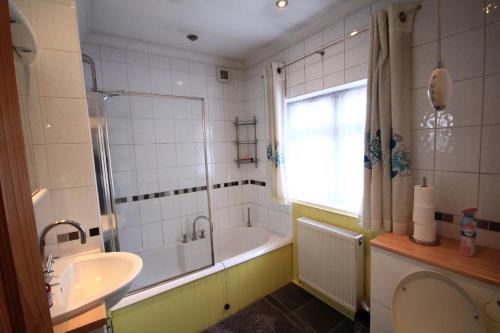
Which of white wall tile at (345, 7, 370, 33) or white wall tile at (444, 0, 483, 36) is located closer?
white wall tile at (444, 0, 483, 36)

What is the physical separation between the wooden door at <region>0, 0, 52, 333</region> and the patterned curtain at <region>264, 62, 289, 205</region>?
1992 mm

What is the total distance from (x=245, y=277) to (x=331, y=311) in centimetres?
79

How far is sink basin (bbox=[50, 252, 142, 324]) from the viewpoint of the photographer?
0.98 meters

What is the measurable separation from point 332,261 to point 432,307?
2.79ft

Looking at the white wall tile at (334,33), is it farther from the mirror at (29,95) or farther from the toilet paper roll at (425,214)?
the mirror at (29,95)

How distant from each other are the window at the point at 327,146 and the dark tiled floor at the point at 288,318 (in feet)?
2.96

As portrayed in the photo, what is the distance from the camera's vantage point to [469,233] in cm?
111

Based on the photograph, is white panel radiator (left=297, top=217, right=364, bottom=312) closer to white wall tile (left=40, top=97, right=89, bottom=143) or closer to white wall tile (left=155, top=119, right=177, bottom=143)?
white wall tile (left=155, top=119, right=177, bottom=143)

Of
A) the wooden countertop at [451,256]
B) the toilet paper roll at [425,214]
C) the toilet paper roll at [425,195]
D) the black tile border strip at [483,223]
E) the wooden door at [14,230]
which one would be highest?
the wooden door at [14,230]

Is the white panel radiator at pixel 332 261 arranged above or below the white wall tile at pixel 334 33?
below

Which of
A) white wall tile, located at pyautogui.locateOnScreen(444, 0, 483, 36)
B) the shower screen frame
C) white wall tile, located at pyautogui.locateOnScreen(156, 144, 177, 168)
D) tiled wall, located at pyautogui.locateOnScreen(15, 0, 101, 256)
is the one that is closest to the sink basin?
tiled wall, located at pyautogui.locateOnScreen(15, 0, 101, 256)

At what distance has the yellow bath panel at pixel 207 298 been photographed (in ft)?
5.18

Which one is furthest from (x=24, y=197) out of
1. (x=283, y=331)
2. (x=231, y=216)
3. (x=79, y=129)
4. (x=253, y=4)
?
(x=231, y=216)

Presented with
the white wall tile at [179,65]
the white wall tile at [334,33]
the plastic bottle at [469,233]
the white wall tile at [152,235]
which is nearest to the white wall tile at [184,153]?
the white wall tile at [152,235]
